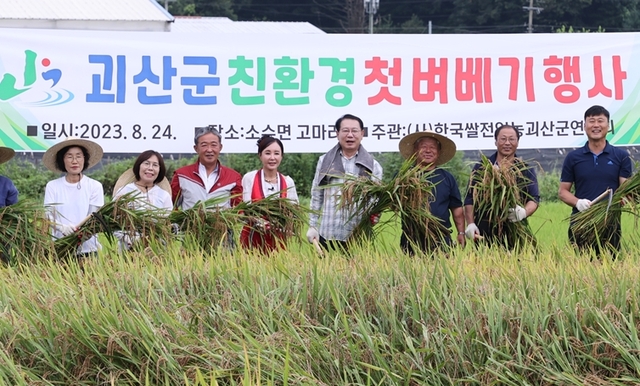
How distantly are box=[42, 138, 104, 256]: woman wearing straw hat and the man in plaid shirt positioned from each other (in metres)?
1.29

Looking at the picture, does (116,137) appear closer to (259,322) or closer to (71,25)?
(259,322)

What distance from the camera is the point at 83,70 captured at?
749 cm

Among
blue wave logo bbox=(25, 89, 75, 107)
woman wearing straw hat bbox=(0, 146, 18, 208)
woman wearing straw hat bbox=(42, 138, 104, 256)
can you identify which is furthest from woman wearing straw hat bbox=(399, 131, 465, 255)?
blue wave logo bbox=(25, 89, 75, 107)

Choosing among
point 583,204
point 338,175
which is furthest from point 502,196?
point 338,175

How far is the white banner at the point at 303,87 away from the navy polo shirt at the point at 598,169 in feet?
5.01

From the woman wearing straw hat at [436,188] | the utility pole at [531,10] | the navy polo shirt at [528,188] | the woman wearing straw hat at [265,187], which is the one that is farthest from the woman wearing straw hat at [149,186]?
the utility pole at [531,10]

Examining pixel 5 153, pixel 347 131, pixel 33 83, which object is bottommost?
→ pixel 5 153

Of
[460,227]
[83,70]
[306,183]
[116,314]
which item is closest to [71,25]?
[306,183]

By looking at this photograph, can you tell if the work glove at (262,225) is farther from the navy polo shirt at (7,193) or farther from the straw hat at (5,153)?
the straw hat at (5,153)

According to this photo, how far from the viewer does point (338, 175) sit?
6.08m

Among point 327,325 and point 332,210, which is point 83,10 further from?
point 327,325

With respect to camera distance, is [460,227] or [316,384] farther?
[460,227]

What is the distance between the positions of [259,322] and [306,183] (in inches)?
344

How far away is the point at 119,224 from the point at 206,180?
636 millimetres
